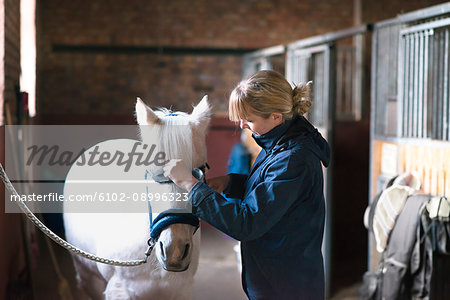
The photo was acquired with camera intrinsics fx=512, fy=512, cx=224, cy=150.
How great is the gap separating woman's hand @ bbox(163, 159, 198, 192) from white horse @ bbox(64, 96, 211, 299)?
73mm

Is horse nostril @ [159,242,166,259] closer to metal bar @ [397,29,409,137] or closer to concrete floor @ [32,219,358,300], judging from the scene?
concrete floor @ [32,219,358,300]

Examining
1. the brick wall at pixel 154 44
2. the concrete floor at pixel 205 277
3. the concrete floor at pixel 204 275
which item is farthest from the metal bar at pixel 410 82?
the brick wall at pixel 154 44

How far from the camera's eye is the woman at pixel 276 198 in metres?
1.35

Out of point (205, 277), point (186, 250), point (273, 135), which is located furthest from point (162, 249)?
point (205, 277)

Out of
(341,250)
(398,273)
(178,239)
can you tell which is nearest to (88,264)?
(178,239)

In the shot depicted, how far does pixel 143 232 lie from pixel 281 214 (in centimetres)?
61

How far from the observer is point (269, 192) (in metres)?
1.35

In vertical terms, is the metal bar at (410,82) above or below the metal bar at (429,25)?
below

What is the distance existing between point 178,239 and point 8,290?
A: 1368mm

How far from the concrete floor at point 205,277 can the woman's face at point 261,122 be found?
5.17 ft

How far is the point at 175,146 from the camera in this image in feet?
4.89

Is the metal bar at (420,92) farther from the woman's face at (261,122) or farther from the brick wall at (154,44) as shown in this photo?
the brick wall at (154,44)

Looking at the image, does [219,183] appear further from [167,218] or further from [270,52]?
[270,52]

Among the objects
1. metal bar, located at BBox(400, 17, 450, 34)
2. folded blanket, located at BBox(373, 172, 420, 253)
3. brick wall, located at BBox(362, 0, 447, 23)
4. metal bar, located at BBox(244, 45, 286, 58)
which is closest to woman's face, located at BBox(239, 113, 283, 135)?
folded blanket, located at BBox(373, 172, 420, 253)
